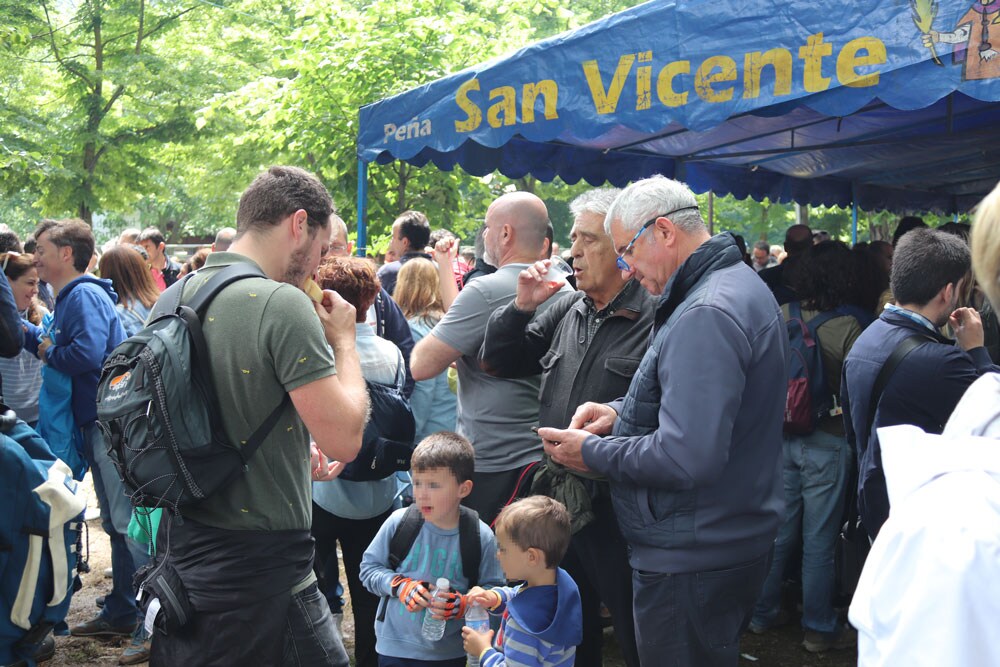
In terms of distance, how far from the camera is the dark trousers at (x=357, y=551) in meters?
3.99

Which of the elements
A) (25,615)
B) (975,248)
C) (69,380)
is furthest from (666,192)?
(69,380)

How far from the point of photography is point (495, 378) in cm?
374

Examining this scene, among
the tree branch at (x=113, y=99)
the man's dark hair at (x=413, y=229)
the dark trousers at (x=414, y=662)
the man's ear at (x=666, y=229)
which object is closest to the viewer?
the man's ear at (x=666, y=229)

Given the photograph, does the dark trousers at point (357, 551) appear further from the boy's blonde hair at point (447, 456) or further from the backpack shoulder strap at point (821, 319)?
the backpack shoulder strap at point (821, 319)

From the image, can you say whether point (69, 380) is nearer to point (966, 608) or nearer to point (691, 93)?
point (691, 93)

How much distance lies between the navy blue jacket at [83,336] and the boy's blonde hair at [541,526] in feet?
9.36

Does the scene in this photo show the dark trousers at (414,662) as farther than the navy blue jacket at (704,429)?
Yes

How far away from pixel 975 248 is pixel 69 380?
4.71 metres

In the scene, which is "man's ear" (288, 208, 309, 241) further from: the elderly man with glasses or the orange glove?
the orange glove

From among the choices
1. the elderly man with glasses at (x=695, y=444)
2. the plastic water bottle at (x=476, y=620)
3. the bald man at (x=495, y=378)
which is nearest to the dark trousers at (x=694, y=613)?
the elderly man with glasses at (x=695, y=444)

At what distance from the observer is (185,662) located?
7.81ft

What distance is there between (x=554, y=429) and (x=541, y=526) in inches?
14.2

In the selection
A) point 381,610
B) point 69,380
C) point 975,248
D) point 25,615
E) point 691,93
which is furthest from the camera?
point 69,380

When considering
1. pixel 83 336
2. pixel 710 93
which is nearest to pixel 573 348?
pixel 710 93
